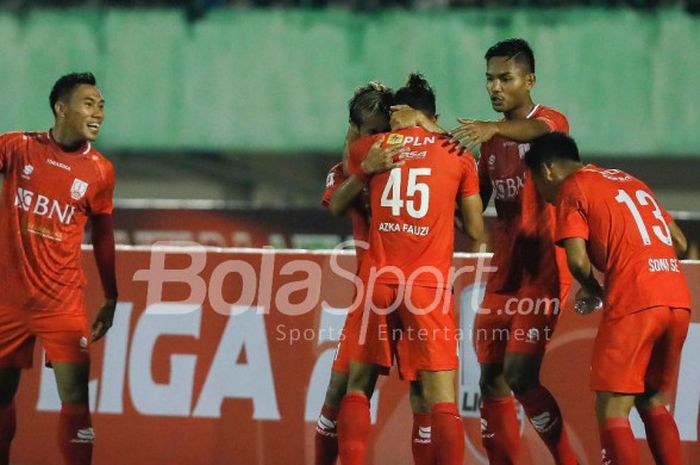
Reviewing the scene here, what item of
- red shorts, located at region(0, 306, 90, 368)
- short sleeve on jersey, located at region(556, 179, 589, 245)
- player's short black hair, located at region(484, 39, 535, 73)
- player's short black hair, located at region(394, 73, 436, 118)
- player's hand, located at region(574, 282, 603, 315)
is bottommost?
red shorts, located at region(0, 306, 90, 368)

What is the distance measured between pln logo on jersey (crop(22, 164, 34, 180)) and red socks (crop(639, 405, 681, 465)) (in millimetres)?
3600

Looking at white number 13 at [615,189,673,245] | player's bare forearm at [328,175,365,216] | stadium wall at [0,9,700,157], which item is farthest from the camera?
stadium wall at [0,9,700,157]

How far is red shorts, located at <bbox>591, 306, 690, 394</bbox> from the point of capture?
229 inches

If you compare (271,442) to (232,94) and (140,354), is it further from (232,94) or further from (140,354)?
(232,94)

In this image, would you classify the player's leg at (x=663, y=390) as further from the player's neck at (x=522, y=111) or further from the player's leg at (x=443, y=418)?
the player's neck at (x=522, y=111)

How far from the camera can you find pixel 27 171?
6629 millimetres

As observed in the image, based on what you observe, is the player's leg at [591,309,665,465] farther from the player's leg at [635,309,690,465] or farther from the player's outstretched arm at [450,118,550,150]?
the player's outstretched arm at [450,118,550,150]

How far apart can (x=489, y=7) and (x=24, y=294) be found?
40.5ft

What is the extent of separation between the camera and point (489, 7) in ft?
58.1

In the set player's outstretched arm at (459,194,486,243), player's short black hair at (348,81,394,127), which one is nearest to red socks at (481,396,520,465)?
player's outstretched arm at (459,194,486,243)

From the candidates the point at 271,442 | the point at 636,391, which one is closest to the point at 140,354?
the point at 271,442

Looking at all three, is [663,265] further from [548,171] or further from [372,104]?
[372,104]

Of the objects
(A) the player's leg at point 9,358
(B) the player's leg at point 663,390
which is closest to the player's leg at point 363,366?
(B) the player's leg at point 663,390

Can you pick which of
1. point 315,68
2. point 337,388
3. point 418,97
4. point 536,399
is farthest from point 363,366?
point 315,68
